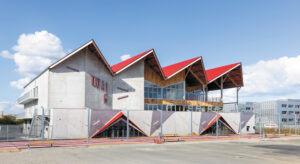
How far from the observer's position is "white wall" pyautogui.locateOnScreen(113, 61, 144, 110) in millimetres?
35938

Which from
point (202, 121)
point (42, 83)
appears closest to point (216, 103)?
point (202, 121)

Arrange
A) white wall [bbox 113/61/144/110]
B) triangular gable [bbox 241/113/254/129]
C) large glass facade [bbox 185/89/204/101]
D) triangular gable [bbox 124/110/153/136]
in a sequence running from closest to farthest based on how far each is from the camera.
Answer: triangular gable [bbox 124/110/153/136] → white wall [bbox 113/61/144/110] → triangular gable [bbox 241/113/254/129] → large glass facade [bbox 185/89/204/101]

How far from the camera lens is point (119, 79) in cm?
3619

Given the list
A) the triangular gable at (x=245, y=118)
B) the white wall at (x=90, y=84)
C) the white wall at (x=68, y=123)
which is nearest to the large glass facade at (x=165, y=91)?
the white wall at (x=90, y=84)

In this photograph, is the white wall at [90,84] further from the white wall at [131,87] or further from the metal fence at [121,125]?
the metal fence at [121,125]

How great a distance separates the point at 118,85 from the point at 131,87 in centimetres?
185

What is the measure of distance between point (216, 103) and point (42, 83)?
1133 inches

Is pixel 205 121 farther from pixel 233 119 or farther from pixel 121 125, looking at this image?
pixel 121 125

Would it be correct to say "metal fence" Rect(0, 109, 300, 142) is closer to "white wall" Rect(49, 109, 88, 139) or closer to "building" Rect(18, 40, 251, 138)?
"white wall" Rect(49, 109, 88, 139)

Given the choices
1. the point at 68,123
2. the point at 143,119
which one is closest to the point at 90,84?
the point at 68,123

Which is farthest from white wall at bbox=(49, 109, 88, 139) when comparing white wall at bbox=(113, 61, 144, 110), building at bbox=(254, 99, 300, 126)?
building at bbox=(254, 99, 300, 126)

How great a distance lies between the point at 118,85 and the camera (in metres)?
36.1

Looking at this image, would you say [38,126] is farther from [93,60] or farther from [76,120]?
[93,60]

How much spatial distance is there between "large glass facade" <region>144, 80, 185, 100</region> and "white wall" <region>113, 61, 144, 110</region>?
2482 millimetres
